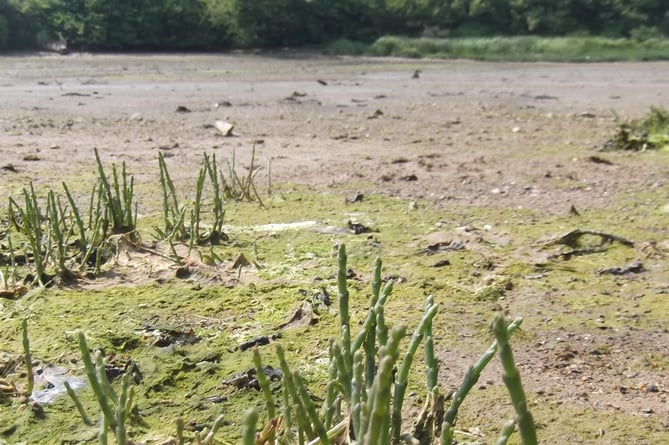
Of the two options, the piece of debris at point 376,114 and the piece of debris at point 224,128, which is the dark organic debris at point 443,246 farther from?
the piece of debris at point 376,114

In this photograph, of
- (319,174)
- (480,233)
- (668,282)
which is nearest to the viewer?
(668,282)

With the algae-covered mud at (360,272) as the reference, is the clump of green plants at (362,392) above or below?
above

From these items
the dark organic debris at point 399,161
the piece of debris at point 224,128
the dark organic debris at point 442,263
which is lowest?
the piece of debris at point 224,128

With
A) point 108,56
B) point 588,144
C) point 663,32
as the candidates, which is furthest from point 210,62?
point 588,144

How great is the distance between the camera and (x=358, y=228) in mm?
3592

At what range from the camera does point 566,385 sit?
6.94 feet

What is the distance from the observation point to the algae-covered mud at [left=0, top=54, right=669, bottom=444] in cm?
203

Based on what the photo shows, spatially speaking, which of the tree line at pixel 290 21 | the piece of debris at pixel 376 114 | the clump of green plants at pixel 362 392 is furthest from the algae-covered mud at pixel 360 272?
the tree line at pixel 290 21

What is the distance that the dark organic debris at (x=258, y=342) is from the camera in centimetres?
230

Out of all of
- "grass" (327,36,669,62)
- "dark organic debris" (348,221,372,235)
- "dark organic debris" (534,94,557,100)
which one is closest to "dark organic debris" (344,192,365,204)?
"dark organic debris" (348,221,372,235)

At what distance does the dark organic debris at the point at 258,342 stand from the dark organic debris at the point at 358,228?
1229 mm

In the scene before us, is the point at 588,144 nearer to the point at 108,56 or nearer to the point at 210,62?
the point at 210,62

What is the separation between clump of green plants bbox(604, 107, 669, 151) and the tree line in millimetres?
14818

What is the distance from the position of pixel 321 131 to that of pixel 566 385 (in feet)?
16.9
